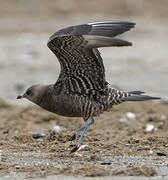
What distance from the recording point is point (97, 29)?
7199mm

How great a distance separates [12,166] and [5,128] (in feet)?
9.50

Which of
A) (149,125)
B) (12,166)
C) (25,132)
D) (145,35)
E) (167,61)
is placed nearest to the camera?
(12,166)

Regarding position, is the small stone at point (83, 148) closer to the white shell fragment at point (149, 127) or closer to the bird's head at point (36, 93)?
the bird's head at point (36, 93)

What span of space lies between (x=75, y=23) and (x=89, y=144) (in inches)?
426

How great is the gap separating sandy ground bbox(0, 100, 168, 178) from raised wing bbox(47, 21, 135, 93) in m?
0.76

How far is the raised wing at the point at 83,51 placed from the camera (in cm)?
704

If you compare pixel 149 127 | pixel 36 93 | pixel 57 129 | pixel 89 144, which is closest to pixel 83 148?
pixel 89 144

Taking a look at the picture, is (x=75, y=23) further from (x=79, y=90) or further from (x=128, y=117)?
(x=79, y=90)

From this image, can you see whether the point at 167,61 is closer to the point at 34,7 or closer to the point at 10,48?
the point at 10,48

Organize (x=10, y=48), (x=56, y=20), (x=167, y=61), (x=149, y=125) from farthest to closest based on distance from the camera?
(x=56, y=20) < (x=10, y=48) < (x=167, y=61) < (x=149, y=125)

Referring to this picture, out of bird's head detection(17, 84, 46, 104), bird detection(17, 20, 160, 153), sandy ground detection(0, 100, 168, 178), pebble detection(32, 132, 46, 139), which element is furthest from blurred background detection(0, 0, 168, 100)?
bird detection(17, 20, 160, 153)

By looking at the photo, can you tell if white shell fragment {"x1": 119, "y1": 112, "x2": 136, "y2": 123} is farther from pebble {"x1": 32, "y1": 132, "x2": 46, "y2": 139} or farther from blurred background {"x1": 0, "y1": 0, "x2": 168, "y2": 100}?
pebble {"x1": 32, "y1": 132, "x2": 46, "y2": 139}

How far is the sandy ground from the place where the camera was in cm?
642

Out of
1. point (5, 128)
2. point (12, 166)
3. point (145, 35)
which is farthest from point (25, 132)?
point (145, 35)
